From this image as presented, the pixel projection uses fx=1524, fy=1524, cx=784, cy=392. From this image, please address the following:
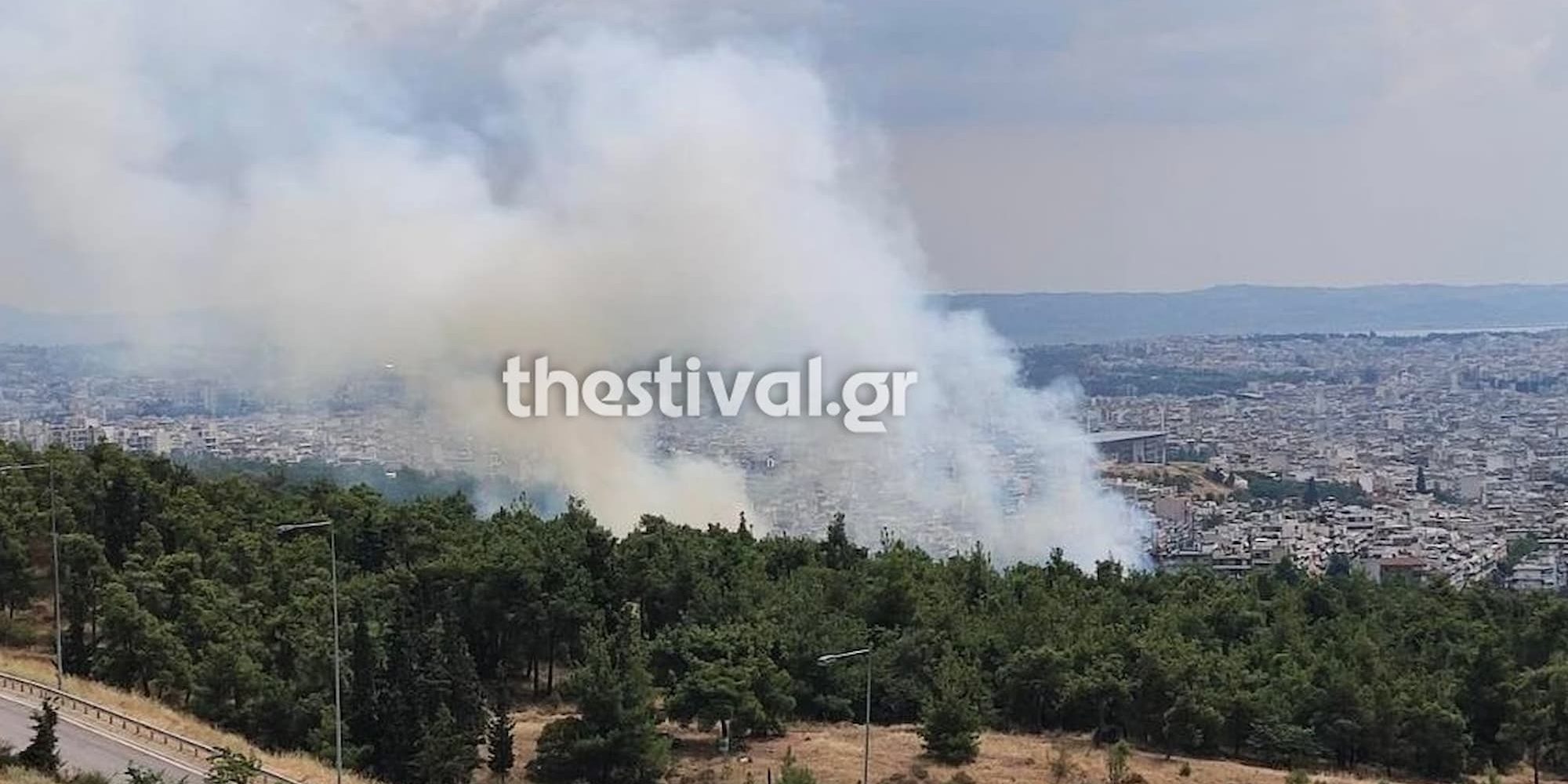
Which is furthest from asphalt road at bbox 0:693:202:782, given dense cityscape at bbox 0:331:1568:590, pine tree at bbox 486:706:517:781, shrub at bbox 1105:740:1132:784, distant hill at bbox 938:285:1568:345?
distant hill at bbox 938:285:1568:345

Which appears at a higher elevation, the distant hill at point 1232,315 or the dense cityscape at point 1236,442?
the distant hill at point 1232,315

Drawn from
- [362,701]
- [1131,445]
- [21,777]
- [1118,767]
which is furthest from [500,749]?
[1131,445]

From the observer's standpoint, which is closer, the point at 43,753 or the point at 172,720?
the point at 43,753

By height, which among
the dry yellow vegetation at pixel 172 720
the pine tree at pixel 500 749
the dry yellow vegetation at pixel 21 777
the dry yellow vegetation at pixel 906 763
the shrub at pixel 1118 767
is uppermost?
the dry yellow vegetation at pixel 21 777

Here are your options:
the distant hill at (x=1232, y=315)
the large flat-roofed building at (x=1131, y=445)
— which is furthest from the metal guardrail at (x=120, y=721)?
the distant hill at (x=1232, y=315)

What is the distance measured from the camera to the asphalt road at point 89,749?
842 inches

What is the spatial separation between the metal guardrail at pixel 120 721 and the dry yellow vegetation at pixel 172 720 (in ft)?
1.18

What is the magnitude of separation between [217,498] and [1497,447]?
293 feet

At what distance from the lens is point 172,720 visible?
1021 inches

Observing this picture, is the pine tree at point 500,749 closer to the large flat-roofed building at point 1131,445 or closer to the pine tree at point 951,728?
the pine tree at point 951,728

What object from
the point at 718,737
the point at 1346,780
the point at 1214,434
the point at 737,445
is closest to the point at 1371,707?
the point at 1346,780

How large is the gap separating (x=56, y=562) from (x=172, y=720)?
19.0 feet

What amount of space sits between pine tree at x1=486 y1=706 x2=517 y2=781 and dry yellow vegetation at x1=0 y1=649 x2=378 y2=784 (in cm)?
239

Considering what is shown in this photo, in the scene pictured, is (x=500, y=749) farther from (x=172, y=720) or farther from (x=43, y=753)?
(x=43, y=753)
